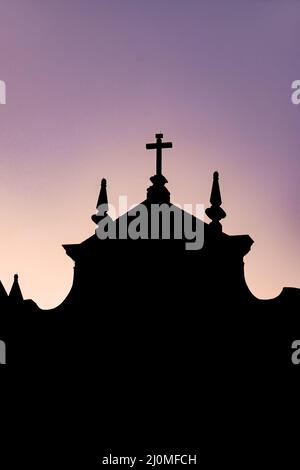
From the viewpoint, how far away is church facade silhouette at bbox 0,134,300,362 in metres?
19.5

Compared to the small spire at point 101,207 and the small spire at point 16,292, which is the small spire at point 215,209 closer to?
the small spire at point 101,207

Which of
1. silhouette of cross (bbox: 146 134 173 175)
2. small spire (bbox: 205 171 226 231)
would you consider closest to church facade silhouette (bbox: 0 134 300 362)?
small spire (bbox: 205 171 226 231)

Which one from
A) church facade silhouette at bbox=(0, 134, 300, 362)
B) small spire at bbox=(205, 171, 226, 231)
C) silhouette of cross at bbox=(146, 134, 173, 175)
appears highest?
silhouette of cross at bbox=(146, 134, 173, 175)

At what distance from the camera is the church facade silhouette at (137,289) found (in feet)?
64.0

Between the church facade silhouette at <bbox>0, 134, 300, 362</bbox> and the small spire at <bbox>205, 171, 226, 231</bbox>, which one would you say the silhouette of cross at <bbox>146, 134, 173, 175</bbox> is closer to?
the church facade silhouette at <bbox>0, 134, 300, 362</bbox>

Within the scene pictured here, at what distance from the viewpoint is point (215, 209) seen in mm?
19500

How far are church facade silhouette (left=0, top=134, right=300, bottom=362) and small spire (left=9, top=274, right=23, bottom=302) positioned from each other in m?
0.03

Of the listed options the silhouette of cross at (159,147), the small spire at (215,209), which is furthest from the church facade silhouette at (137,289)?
the silhouette of cross at (159,147)

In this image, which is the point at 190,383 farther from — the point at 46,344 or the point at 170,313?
the point at 46,344

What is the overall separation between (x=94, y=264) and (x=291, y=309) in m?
5.07

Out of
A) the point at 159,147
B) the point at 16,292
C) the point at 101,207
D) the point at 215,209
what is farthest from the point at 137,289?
the point at 159,147

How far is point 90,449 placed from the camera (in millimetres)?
18641

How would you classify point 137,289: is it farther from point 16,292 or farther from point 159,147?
point 159,147
